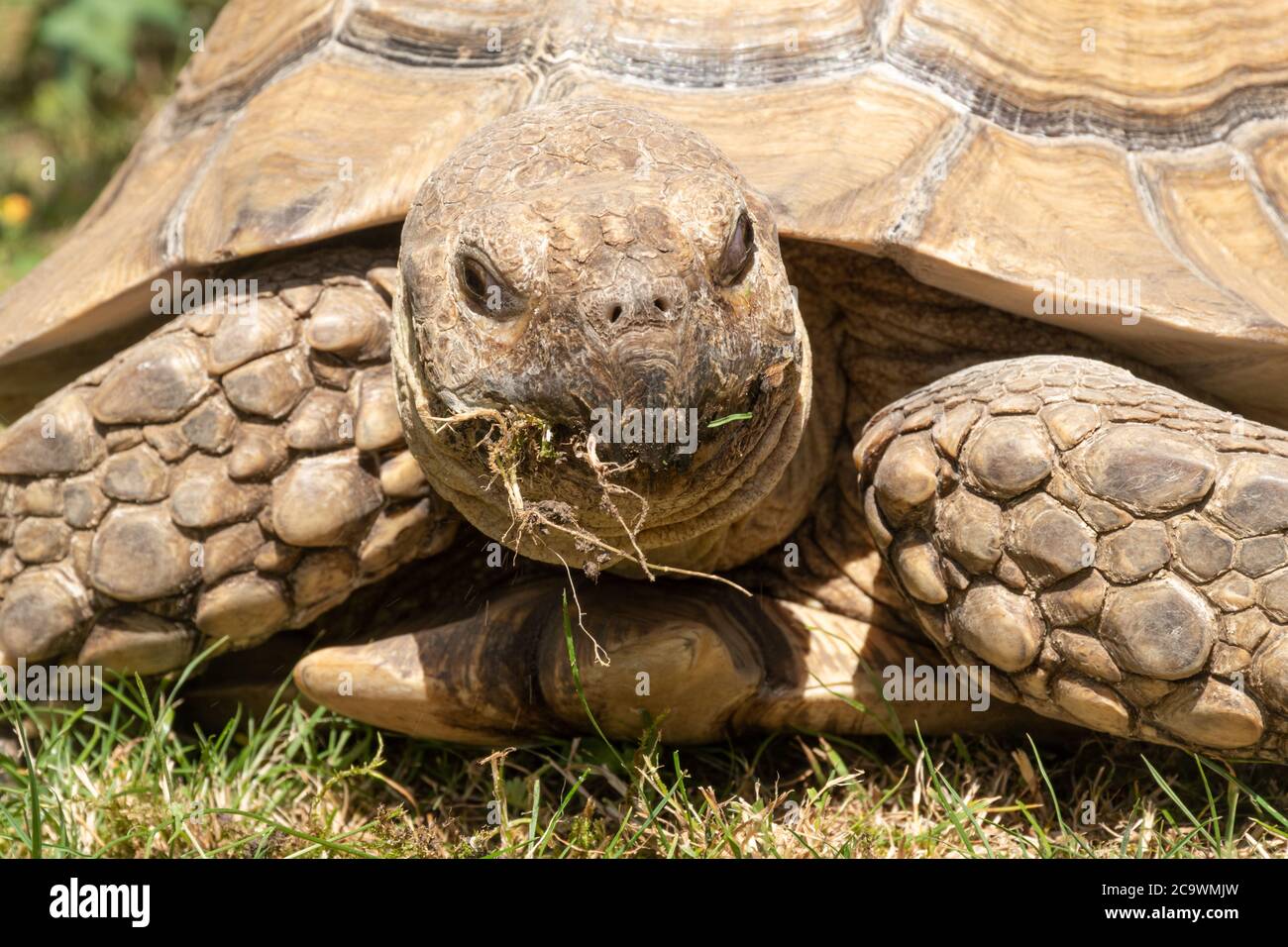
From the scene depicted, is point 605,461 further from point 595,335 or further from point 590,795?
point 590,795

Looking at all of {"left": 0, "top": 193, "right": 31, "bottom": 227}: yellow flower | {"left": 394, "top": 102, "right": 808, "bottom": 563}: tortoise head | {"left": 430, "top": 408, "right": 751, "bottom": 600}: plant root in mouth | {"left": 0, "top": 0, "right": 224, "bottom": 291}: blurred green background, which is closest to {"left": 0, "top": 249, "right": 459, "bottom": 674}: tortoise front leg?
{"left": 394, "top": 102, "right": 808, "bottom": 563}: tortoise head

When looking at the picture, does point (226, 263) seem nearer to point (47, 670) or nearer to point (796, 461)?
point (47, 670)

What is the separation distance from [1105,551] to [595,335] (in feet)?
3.45

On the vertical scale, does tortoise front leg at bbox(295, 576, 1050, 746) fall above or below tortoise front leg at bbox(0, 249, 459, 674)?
below

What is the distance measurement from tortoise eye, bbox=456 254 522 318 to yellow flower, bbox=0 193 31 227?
4.73 meters

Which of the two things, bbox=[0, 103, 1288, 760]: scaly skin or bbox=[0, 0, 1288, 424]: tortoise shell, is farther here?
bbox=[0, 0, 1288, 424]: tortoise shell

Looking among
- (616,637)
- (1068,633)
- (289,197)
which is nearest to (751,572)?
(616,637)

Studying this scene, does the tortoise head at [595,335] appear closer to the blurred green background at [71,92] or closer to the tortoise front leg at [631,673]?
the tortoise front leg at [631,673]

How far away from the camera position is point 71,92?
7141 mm

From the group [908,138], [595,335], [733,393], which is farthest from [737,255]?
[908,138]

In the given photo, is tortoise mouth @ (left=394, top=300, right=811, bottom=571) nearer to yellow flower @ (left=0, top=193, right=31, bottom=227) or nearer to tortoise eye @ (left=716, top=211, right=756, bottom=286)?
tortoise eye @ (left=716, top=211, right=756, bottom=286)

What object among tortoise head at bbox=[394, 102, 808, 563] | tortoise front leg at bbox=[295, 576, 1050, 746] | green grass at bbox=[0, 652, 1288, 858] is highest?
tortoise head at bbox=[394, 102, 808, 563]

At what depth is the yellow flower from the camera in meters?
6.40

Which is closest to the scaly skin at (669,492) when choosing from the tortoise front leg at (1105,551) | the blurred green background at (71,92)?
the tortoise front leg at (1105,551)
